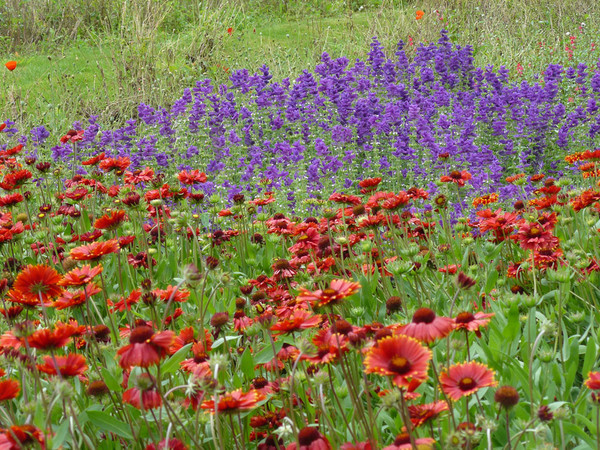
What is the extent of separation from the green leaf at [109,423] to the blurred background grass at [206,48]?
4712 millimetres

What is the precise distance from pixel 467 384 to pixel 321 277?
0.75m

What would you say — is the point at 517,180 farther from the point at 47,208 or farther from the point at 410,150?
the point at 47,208

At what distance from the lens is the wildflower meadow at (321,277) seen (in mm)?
1097

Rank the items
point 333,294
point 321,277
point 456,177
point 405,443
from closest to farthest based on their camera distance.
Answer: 1. point 405,443
2. point 333,294
3. point 321,277
4. point 456,177

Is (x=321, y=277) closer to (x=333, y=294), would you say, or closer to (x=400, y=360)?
(x=333, y=294)

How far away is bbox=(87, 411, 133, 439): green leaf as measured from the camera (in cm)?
136

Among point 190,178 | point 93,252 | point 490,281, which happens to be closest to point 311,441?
point 93,252

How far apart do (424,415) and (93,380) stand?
81 cm

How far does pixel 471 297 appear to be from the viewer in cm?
192

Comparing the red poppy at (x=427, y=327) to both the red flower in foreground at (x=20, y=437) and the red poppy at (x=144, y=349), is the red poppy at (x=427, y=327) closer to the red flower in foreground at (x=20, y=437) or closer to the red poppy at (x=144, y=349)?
the red poppy at (x=144, y=349)

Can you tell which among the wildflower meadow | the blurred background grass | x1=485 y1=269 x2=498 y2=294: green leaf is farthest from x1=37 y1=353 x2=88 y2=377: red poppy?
the blurred background grass

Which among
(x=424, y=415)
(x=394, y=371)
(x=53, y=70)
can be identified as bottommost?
(x=53, y=70)

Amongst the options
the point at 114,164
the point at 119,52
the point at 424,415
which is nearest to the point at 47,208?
the point at 114,164

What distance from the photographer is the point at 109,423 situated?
138cm
